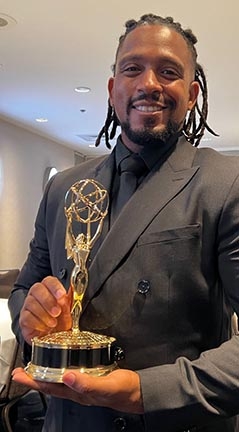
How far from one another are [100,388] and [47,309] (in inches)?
7.0

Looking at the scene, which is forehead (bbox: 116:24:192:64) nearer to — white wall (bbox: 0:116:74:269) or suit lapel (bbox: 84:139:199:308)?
suit lapel (bbox: 84:139:199:308)

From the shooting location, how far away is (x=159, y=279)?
852 millimetres

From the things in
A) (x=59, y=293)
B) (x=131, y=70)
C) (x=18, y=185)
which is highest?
(x=18, y=185)

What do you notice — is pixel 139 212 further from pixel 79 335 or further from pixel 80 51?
pixel 80 51

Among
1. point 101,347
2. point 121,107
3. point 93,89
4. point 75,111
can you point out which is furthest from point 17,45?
point 101,347

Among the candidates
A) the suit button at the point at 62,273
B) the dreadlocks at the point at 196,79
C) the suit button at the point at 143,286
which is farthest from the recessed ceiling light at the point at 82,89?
the suit button at the point at 143,286

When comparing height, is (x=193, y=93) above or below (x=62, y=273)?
above

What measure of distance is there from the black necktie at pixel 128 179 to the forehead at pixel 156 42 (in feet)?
0.61

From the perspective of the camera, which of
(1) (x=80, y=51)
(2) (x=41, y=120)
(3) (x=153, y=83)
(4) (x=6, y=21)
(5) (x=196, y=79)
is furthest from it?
(2) (x=41, y=120)

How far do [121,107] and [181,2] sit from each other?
7.54ft

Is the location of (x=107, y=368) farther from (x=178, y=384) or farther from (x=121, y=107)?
(x=121, y=107)

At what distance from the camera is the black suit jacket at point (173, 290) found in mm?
786

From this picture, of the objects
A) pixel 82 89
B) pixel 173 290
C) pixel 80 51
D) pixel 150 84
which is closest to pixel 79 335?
pixel 173 290

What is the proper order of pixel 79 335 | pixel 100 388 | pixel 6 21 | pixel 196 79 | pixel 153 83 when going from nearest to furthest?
pixel 100 388 → pixel 79 335 → pixel 153 83 → pixel 196 79 → pixel 6 21
